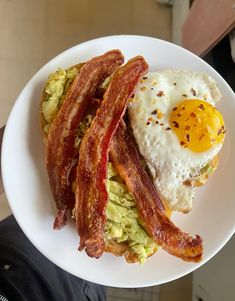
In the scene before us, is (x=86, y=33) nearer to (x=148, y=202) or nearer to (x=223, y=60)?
(x=223, y=60)

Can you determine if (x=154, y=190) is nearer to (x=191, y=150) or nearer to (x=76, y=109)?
(x=191, y=150)

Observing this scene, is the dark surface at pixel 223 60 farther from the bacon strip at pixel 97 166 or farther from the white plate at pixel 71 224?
the bacon strip at pixel 97 166

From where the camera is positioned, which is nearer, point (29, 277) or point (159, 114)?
point (159, 114)

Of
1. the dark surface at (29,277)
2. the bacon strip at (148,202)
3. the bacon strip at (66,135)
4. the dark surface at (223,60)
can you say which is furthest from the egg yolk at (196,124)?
the dark surface at (29,277)

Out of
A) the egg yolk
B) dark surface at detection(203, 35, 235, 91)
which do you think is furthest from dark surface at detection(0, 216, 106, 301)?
dark surface at detection(203, 35, 235, 91)

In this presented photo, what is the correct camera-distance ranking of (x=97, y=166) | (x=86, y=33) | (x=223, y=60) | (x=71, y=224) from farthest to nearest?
1. (x=86, y=33)
2. (x=223, y=60)
3. (x=71, y=224)
4. (x=97, y=166)

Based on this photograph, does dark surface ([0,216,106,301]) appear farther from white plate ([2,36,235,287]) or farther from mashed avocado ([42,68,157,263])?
mashed avocado ([42,68,157,263])

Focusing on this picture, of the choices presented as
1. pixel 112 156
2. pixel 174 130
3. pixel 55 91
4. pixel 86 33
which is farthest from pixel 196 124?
pixel 86 33

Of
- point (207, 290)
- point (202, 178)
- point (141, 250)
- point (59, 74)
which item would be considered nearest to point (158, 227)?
point (141, 250)
